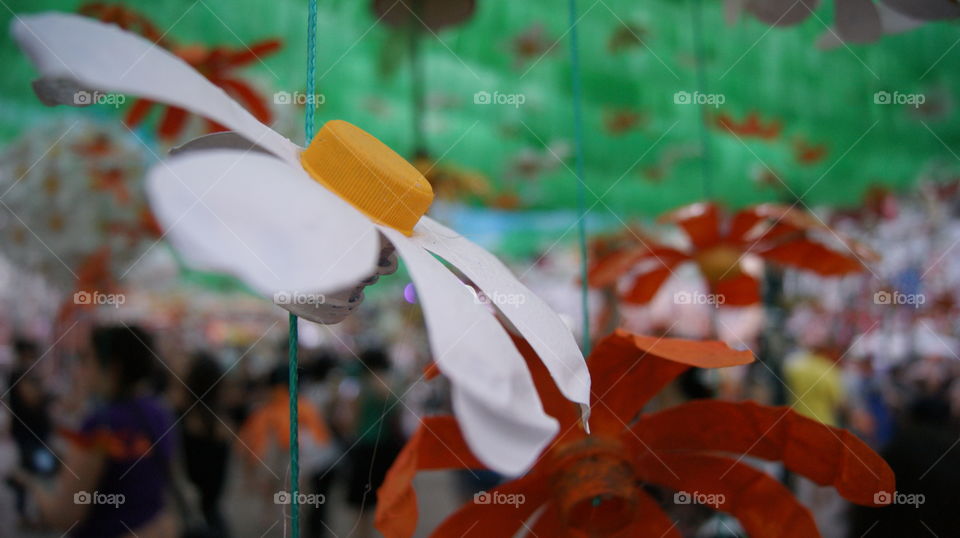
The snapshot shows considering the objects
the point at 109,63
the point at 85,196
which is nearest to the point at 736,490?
the point at 109,63

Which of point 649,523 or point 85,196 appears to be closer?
point 649,523

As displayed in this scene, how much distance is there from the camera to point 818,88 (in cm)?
202

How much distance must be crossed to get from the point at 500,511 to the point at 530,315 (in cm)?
25

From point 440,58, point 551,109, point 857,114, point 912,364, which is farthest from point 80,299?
point 912,364

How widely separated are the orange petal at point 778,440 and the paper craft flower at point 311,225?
9.0 inches

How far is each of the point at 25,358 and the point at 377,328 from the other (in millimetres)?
3715

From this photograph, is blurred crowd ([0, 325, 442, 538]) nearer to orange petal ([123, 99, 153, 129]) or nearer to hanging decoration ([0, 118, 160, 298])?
hanging decoration ([0, 118, 160, 298])

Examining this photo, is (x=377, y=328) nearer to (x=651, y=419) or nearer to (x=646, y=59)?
(x=646, y=59)

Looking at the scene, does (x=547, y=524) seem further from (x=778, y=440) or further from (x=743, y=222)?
(x=743, y=222)

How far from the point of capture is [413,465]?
0.47m

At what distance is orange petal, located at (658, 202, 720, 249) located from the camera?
1.05 meters

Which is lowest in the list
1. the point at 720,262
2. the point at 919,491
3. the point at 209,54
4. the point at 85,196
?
the point at 85,196

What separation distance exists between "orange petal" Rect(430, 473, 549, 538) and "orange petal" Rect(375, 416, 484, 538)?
0.11 ft

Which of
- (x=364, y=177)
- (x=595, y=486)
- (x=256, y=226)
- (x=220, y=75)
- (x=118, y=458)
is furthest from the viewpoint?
(x=118, y=458)
